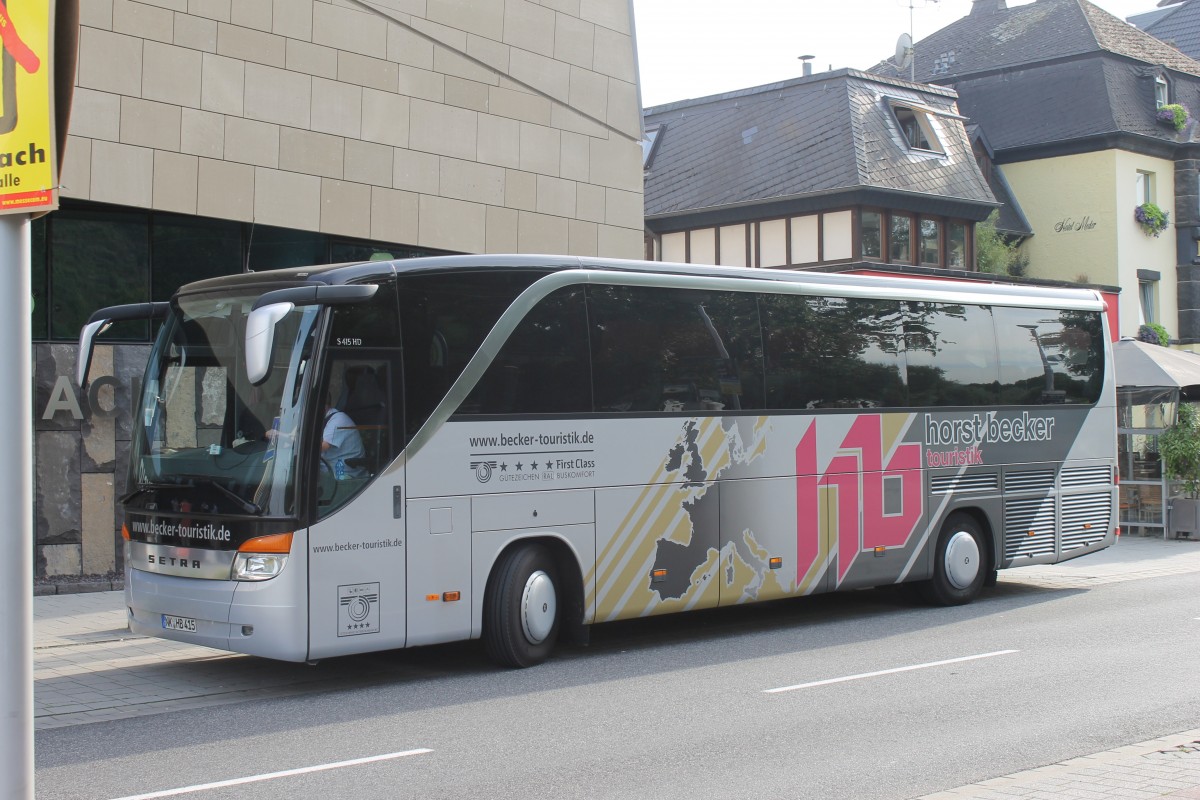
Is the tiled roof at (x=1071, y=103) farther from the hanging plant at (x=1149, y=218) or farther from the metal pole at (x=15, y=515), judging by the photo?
the metal pole at (x=15, y=515)

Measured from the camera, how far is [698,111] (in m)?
41.5

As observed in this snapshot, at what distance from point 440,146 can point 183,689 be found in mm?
9680

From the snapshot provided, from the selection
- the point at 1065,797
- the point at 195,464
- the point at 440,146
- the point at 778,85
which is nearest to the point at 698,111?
the point at 778,85

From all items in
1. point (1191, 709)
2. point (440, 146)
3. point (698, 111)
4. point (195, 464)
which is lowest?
point (1191, 709)

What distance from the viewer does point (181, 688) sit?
9.77 meters

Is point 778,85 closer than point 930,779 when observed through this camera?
No

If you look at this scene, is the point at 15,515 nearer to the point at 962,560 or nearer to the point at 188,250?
the point at 962,560

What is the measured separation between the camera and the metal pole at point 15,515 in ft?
12.2

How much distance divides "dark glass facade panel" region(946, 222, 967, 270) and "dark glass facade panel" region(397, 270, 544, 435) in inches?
1118

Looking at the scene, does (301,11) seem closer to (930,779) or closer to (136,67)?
(136,67)

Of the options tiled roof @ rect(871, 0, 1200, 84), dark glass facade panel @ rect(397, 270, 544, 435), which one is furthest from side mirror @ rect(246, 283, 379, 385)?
tiled roof @ rect(871, 0, 1200, 84)

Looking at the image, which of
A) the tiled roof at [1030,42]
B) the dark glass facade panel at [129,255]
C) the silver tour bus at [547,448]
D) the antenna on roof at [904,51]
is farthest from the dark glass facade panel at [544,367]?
the antenna on roof at [904,51]

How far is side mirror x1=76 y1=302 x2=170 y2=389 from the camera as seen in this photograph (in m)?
10.2

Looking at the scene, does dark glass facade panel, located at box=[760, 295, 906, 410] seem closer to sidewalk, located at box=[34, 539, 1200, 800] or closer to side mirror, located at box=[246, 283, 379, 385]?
side mirror, located at box=[246, 283, 379, 385]
